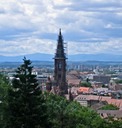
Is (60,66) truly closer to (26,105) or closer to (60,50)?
(60,50)

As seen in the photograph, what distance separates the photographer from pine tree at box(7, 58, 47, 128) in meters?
37.2

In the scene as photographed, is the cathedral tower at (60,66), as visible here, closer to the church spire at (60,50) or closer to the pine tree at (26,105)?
the church spire at (60,50)

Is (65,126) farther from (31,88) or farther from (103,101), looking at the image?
(103,101)

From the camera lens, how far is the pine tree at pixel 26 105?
122 feet

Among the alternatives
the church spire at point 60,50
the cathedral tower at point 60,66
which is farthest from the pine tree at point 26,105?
the church spire at point 60,50

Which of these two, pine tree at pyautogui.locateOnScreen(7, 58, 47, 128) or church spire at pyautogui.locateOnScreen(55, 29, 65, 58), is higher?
church spire at pyautogui.locateOnScreen(55, 29, 65, 58)

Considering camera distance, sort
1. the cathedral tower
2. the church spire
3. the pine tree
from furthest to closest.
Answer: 1. the church spire
2. the cathedral tower
3. the pine tree

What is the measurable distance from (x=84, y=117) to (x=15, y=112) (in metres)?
23.9

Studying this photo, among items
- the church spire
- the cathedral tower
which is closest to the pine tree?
the cathedral tower

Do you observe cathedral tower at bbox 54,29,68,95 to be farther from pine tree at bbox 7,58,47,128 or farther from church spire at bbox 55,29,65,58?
pine tree at bbox 7,58,47,128

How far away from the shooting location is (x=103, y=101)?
409 ft

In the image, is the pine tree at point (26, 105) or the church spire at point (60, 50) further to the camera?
the church spire at point (60, 50)

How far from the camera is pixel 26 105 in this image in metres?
37.4

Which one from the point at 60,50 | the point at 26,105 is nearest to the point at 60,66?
the point at 60,50
